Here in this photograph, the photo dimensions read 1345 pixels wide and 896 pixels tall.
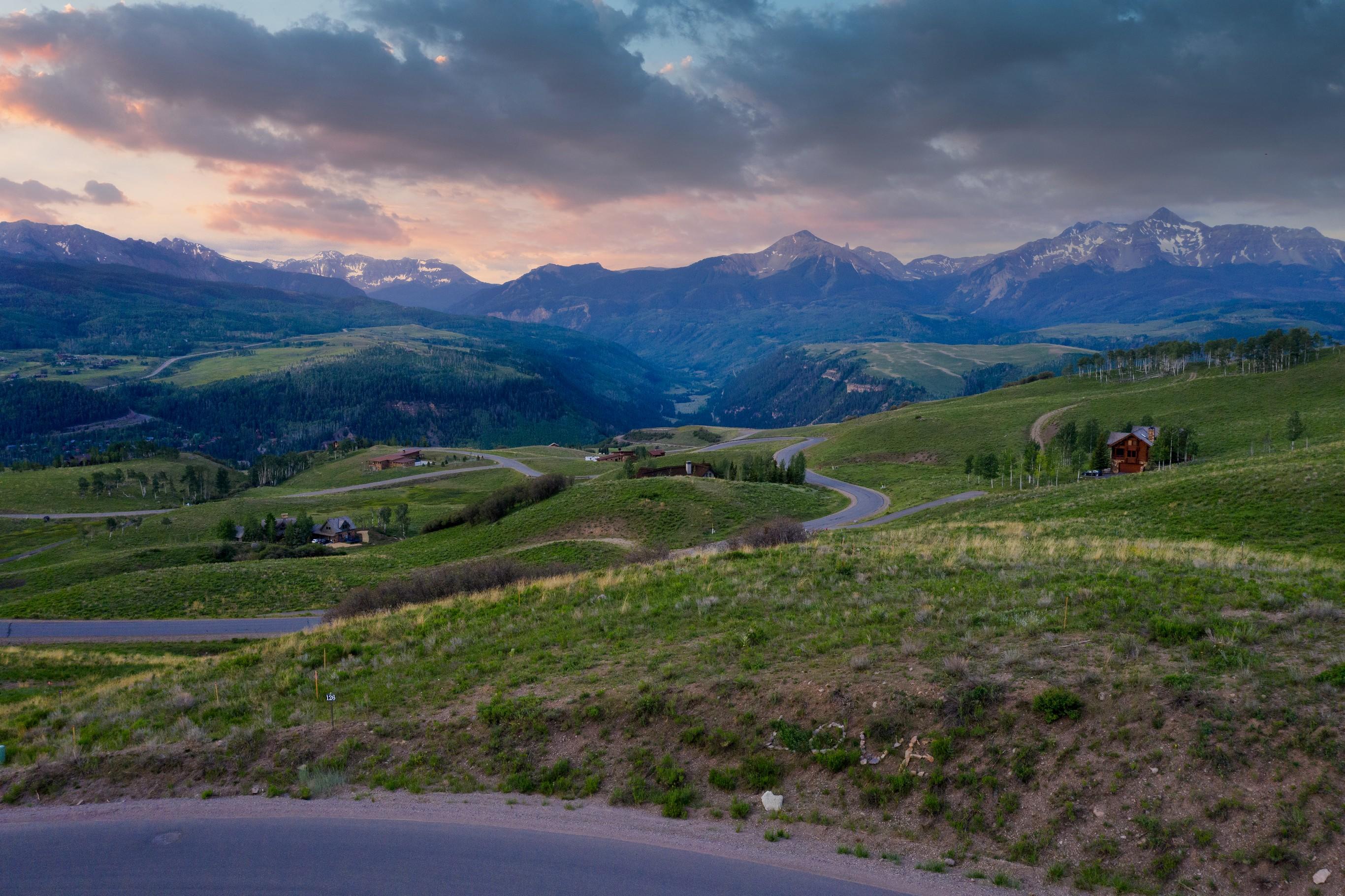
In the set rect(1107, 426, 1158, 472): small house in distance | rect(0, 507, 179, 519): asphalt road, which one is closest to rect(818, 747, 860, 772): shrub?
rect(1107, 426, 1158, 472): small house in distance

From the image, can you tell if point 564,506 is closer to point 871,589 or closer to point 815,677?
point 871,589

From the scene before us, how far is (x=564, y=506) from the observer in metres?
67.4

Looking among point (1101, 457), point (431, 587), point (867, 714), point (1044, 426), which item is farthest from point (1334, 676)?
point (1044, 426)

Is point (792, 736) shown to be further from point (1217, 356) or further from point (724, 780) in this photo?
point (1217, 356)

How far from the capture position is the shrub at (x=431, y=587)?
30.7 meters

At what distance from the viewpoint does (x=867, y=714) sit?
1293cm

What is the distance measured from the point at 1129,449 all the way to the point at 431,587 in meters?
77.1

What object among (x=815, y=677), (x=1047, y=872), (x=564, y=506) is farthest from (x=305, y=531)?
(x=1047, y=872)

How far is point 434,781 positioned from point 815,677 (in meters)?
8.15

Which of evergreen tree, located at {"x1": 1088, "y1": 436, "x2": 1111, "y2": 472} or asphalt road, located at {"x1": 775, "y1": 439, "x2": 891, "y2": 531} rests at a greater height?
evergreen tree, located at {"x1": 1088, "y1": 436, "x2": 1111, "y2": 472}

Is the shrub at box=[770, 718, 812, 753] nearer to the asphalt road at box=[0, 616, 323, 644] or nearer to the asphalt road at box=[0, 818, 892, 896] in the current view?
the asphalt road at box=[0, 818, 892, 896]

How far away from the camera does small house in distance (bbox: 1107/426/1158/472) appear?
240 ft

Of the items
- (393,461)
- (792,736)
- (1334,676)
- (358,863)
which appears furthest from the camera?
(393,461)

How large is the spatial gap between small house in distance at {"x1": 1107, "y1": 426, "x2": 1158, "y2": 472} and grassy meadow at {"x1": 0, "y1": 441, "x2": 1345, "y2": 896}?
59079 millimetres
